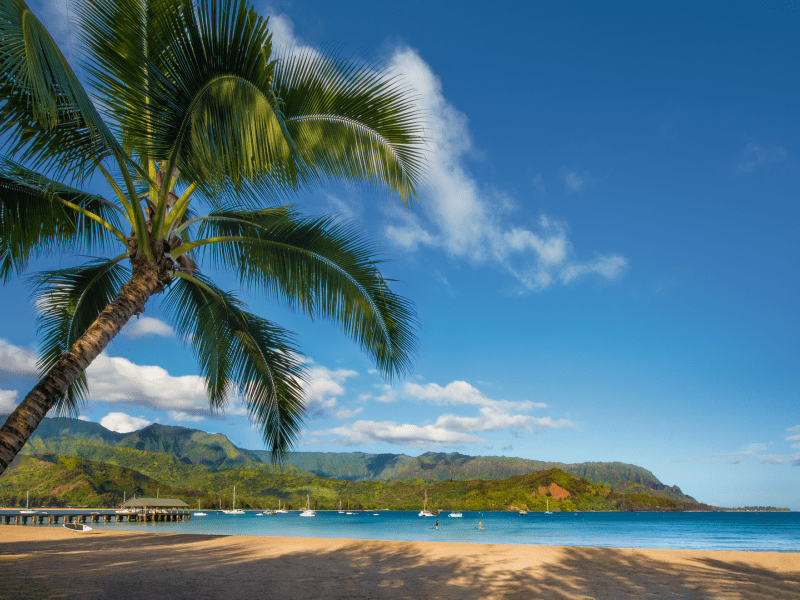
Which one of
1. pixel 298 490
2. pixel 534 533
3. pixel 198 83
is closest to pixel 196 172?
pixel 198 83

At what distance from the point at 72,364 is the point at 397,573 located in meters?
7.29

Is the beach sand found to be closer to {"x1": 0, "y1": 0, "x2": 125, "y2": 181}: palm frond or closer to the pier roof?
{"x1": 0, "y1": 0, "x2": 125, "y2": 181}: palm frond

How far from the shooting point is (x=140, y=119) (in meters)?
4.17

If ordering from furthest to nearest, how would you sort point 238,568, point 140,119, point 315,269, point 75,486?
point 75,486, point 238,568, point 315,269, point 140,119

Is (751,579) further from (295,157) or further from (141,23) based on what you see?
(141,23)

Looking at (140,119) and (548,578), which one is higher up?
(140,119)

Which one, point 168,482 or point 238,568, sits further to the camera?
point 168,482

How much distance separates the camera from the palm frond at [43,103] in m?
2.77

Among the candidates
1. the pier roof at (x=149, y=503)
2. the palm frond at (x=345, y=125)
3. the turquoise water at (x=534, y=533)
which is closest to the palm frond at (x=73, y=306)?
the palm frond at (x=345, y=125)

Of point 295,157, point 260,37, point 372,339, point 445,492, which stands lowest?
point 445,492

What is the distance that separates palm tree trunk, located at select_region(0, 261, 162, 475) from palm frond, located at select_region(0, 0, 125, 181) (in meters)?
1.12

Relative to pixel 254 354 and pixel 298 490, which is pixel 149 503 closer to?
pixel 254 354

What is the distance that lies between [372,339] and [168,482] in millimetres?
159332

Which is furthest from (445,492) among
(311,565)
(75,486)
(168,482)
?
(311,565)
